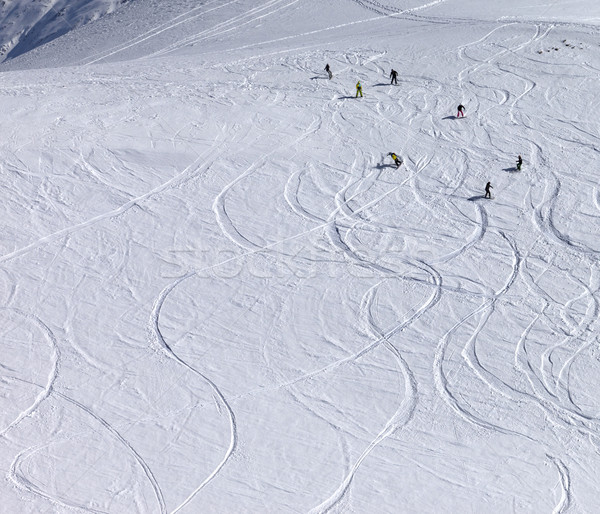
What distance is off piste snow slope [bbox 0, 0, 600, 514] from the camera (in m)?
13.0

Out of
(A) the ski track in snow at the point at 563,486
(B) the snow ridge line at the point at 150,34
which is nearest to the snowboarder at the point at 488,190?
(A) the ski track in snow at the point at 563,486

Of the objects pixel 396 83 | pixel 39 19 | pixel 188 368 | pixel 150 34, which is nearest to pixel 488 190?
pixel 396 83

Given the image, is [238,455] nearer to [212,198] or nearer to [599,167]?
[212,198]

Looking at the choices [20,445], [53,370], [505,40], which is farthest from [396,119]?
[20,445]

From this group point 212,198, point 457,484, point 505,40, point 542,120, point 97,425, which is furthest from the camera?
point 505,40

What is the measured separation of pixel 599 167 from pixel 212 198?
10.4 meters

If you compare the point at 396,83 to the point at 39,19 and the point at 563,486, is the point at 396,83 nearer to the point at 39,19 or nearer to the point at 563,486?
the point at 563,486

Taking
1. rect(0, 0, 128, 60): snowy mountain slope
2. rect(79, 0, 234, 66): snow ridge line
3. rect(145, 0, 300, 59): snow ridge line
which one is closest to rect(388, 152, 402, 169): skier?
rect(145, 0, 300, 59): snow ridge line

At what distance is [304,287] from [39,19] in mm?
61182

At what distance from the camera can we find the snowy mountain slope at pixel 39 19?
6159cm

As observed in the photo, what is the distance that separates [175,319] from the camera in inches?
632

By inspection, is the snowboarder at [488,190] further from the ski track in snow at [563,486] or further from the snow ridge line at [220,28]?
the snow ridge line at [220,28]

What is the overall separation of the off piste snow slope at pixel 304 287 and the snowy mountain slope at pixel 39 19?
121 ft

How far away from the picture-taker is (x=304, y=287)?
16812mm
